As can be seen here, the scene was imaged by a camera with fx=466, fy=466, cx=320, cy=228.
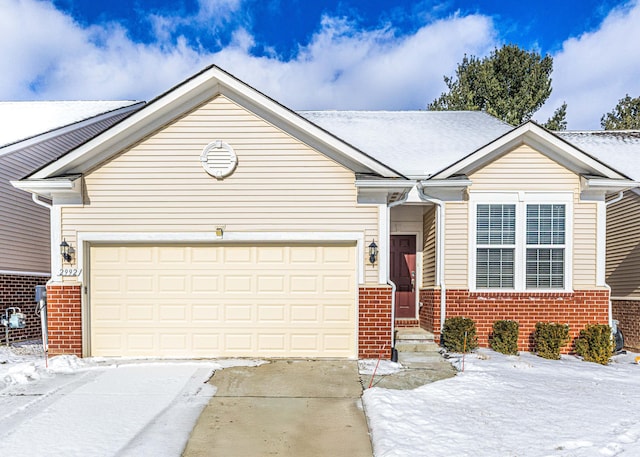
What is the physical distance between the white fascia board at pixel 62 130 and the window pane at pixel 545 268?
12.1 meters

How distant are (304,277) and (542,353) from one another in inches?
196

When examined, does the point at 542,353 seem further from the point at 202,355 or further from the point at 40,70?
the point at 40,70

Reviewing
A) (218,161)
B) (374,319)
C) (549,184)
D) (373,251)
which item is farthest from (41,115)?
(549,184)

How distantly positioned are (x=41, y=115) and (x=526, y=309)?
14.6 meters

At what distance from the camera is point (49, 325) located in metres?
8.55

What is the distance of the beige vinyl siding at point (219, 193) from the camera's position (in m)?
8.67

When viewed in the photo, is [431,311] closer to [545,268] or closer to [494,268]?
[494,268]

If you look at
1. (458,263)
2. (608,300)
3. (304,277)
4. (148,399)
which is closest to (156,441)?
(148,399)

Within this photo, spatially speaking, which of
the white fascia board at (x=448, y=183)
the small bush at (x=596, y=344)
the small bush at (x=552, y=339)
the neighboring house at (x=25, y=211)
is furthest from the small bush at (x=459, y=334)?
the neighboring house at (x=25, y=211)

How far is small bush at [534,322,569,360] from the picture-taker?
9.19 m

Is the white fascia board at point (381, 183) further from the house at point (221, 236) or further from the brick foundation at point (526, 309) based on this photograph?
the brick foundation at point (526, 309)

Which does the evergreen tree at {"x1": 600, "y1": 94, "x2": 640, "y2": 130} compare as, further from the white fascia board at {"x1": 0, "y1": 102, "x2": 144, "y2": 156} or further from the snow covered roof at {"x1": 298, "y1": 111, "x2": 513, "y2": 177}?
the white fascia board at {"x1": 0, "y1": 102, "x2": 144, "y2": 156}

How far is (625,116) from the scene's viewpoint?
3159 cm

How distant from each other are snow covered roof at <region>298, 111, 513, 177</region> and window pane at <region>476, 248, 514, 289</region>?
2133 mm
